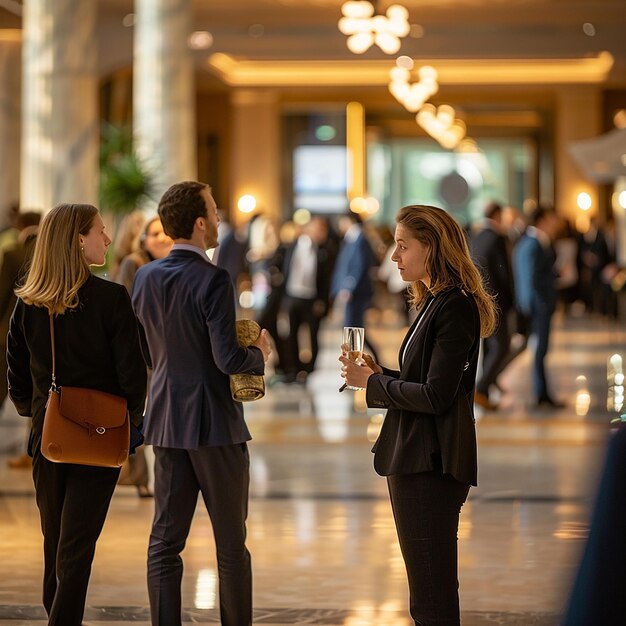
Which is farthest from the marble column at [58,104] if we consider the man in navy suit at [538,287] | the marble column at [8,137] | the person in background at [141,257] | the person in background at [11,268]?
the person in background at [141,257]

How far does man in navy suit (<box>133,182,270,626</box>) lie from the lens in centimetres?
416

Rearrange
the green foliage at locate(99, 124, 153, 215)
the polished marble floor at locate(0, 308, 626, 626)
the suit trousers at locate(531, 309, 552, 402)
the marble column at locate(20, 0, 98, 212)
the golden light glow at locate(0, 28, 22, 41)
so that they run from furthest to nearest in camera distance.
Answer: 1. the green foliage at locate(99, 124, 153, 215)
2. the marble column at locate(20, 0, 98, 212)
3. the suit trousers at locate(531, 309, 552, 402)
4. the golden light glow at locate(0, 28, 22, 41)
5. the polished marble floor at locate(0, 308, 626, 626)

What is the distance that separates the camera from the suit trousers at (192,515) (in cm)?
419

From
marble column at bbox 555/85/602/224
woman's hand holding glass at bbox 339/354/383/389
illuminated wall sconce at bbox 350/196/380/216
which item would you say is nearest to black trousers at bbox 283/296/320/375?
woman's hand holding glass at bbox 339/354/383/389

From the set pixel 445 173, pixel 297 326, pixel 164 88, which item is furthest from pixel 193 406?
pixel 445 173

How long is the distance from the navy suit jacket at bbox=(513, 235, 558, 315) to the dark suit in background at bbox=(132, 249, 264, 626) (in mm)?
7558

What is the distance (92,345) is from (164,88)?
505 inches

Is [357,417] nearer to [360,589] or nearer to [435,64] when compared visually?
[360,589]

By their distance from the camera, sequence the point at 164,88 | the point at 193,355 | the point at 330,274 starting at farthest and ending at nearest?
the point at 164,88 < the point at 330,274 < the point at 193,355

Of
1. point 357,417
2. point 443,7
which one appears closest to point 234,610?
point 357,417

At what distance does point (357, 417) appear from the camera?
11.4 m

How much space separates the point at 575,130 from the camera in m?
34.9

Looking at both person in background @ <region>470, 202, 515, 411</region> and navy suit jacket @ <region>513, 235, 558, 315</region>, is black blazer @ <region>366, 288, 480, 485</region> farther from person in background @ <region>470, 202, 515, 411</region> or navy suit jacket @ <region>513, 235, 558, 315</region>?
navy suit jacket @ <region>513, 235, 558, 315</region>

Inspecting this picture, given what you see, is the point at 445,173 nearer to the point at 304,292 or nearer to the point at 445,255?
the point at 304,292
